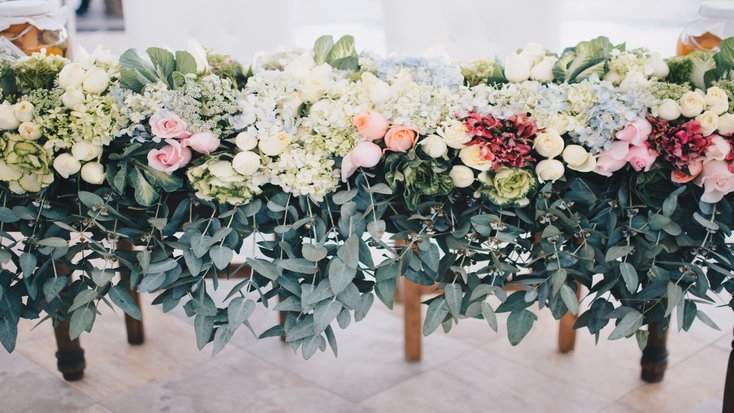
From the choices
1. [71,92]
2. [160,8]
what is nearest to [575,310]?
[71,92]

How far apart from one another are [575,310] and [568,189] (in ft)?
0.73

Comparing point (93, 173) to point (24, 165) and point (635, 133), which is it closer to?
point (24, 165)

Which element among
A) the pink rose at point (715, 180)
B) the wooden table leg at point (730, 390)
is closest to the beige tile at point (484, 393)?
the wooden table leg at point (730, 390)

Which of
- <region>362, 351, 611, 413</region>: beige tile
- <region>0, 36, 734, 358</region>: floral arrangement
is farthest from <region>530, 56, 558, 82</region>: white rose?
<region>362, 351, 611, 413</region>: beige tile

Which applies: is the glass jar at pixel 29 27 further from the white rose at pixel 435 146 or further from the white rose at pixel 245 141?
the white rose at pixel 435 146

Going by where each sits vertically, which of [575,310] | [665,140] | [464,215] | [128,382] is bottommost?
[128,382]

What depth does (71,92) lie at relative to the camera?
1190 mm

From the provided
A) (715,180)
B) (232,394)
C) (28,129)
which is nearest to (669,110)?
(715,180)

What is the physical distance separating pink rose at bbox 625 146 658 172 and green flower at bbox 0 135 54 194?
95 centimetres

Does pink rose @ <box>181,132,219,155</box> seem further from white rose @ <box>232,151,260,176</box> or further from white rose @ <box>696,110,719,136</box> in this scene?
white rose @ <box>696,110,719,136</box>

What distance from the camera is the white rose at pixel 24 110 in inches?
47.3

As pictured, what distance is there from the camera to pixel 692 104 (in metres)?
1.17

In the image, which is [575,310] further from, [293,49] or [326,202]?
[293,49]

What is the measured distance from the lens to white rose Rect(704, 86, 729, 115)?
46.1 inches
